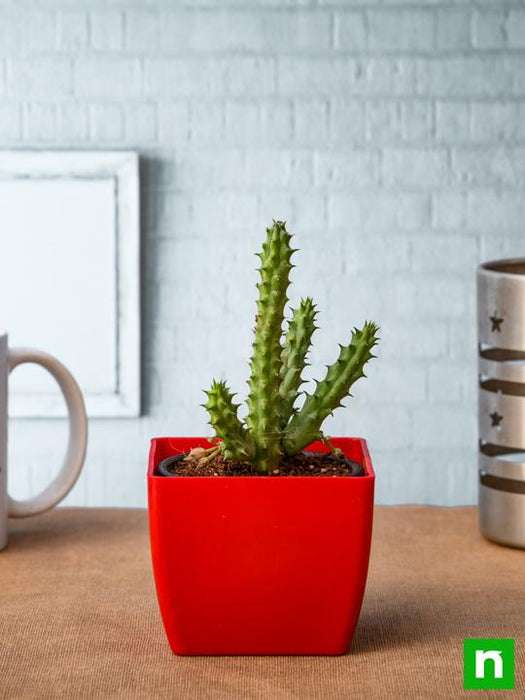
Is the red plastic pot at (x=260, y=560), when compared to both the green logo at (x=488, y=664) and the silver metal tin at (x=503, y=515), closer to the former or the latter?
the green logo at (x=488, y=664)

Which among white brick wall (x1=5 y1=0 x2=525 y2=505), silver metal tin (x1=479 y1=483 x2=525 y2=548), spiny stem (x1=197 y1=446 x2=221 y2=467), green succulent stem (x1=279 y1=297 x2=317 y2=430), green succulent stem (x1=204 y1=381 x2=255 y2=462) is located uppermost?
white brick wall (x1=5 y1=0 x2=525 y2=505)

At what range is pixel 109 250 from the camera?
8.95 feet

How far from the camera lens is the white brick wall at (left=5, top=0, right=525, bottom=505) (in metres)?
2.69

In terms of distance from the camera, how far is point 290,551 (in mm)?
725

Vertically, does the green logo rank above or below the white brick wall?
below

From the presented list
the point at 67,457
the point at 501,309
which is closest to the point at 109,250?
the point at 67,457

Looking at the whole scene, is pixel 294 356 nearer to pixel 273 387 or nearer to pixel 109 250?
pixel 273 387

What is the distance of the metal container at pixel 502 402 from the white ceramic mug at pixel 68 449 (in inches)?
14.6

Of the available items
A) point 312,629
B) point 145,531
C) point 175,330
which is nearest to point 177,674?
point 312,629

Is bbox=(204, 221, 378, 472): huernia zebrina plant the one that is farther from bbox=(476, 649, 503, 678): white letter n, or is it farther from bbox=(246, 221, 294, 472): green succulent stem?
bbox=(476, 649, 503, 678): white letter n

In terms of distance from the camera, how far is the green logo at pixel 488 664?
0.70 metres

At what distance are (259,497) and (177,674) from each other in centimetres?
13

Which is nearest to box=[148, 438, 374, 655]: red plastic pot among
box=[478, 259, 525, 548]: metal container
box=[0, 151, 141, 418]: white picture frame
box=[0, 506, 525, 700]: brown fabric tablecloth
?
box=[0, 506, 525, 700]: brown fabric tablecloth

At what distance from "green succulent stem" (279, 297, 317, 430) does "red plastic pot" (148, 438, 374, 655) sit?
0.07 meters
